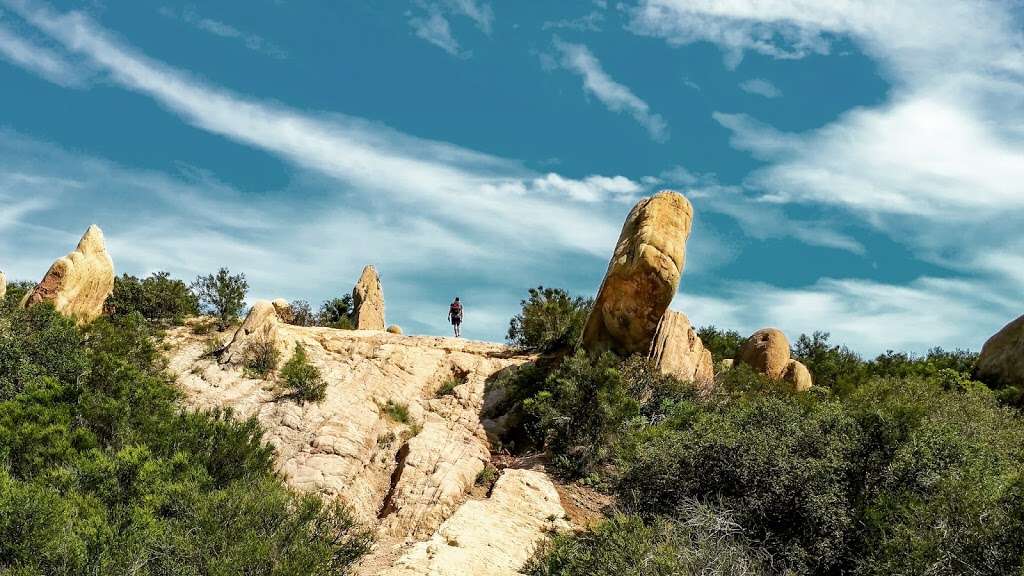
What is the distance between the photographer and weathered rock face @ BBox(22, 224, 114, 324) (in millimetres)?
24359

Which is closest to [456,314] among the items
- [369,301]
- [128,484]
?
[369,301]

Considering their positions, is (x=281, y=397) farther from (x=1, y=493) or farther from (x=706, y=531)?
(x=706, y=531)

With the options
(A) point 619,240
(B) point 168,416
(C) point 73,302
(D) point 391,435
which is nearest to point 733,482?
(D) point 391,435

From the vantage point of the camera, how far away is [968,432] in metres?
17.2

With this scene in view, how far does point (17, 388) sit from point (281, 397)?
20.9 ft

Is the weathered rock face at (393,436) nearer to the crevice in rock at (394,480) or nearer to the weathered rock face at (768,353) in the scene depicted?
the crevice in rock at (394,480)

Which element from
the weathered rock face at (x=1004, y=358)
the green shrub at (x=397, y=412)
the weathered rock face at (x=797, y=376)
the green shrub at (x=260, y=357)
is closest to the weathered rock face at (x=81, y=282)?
the green shrub at (x=260, y=357)

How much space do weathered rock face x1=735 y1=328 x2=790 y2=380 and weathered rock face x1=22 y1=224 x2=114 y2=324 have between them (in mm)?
23052

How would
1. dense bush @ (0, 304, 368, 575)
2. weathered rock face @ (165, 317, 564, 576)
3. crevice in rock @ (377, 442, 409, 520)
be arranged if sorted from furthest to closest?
crevice in rock @ (377, 442, 409, 520) < weathered rock face @ (165, 317, 564, 576) < dense bush @ (0, 304, 368, 575)

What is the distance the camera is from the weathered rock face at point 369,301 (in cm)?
3609

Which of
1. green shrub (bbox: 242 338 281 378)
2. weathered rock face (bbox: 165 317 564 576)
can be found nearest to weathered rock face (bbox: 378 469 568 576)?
weathered rock face (bbox: 165 317 564 576)

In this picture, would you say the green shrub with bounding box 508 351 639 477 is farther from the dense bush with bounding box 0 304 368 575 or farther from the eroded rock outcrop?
the eroded rock outcrop

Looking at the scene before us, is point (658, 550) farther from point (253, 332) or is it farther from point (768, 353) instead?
point (768, 353)

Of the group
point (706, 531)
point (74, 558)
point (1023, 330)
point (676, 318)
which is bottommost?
point (74, 558)
